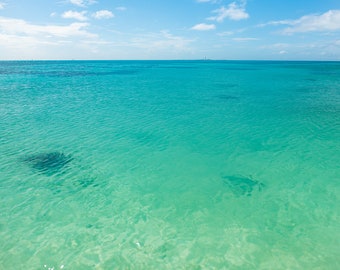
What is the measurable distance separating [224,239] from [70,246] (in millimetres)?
6319

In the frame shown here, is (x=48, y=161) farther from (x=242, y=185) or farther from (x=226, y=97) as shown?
(x=226, y=97)

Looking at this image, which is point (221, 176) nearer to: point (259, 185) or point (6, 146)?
point (259, 185)

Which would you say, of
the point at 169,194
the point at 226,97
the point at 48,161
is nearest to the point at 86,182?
the point at 48,161

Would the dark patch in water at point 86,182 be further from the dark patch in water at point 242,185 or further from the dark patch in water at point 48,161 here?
the dark patch in water at point 242,185

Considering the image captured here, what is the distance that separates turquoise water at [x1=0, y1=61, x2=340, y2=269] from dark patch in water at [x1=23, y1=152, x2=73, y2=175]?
0.12 meters

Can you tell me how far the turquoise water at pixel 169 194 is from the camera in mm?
9578

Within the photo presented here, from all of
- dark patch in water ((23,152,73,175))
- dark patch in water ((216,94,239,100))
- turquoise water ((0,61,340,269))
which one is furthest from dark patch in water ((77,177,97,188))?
dark patch in water ((216,94,239,100))

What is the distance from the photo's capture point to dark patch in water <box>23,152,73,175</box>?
15648mm

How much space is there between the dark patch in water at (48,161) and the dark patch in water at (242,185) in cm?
1069

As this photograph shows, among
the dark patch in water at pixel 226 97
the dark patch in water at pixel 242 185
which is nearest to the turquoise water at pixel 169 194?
the dark patch in water at pixel 242 185

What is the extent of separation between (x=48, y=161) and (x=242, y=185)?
42.3 ft

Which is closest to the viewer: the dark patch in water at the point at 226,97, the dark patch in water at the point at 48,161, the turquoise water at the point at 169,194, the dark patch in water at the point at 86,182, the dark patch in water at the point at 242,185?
the turquoise water at the point at 169,194

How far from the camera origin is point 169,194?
13.4 m

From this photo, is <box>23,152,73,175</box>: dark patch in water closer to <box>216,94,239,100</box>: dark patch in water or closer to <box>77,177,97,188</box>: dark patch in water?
<box>77,177,97,188</box>: dark patch in water
